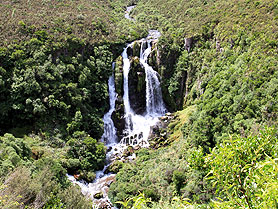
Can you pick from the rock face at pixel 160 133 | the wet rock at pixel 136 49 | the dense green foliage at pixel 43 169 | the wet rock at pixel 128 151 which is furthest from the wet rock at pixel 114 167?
the wet rock at pixel 136 49

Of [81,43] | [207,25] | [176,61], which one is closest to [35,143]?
[81,43]

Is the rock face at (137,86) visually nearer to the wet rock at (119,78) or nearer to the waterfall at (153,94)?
the waterfall at (153,94)

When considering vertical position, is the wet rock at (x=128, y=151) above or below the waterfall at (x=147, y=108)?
below

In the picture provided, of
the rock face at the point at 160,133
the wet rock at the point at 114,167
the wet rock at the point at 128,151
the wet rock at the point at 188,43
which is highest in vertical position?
the wet rock at the point at 188,43

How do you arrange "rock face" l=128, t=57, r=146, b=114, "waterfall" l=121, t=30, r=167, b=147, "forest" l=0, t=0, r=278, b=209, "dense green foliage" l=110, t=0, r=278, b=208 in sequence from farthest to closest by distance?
"rock face" l=128, t=57, r=146, b=114, "waterfall" l=121, t=30, r=167, b=147, "dense green foliage" l=110, t=0, r=278, b=208, "forest" l=0, t=0, r=278, b=209

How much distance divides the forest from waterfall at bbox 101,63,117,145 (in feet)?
4.18

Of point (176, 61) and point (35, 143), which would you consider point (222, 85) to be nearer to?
point (176, 61)

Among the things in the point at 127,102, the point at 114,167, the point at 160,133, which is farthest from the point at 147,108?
the point at 114,167

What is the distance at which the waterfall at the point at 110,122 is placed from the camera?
29.9 meters

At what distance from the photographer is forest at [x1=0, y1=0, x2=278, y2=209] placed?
1638 cm

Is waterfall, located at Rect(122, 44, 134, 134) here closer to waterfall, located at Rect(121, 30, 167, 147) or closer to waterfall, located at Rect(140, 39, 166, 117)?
waterfall, located at Rect(121, 30, 167, 147)

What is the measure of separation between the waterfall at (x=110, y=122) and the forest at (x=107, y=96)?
127cm

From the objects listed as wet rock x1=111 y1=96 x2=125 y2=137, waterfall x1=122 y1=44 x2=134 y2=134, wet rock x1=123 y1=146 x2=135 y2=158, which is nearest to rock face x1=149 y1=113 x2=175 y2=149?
wet rock x1=123 y1=146 x2=135 y2=158

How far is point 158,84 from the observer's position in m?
34.8
